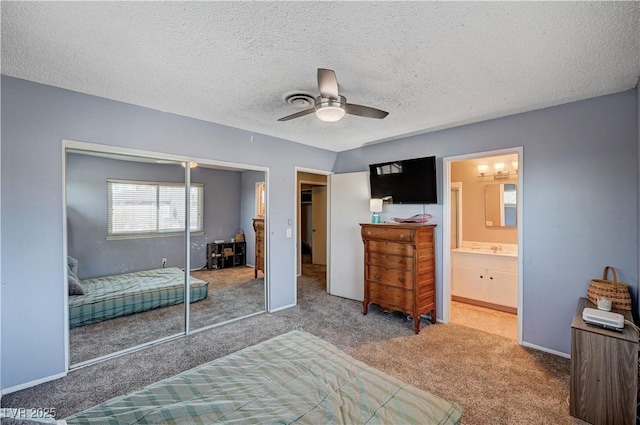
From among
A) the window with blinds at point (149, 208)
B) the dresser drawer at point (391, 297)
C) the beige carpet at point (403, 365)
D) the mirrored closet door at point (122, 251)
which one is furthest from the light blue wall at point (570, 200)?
the mirrored closet door at point (122, 251)

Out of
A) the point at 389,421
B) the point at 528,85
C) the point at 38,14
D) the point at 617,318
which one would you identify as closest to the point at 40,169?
the point at 38,14

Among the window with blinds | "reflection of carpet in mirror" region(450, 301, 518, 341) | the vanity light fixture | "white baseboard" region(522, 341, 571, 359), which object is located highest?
the vanity light fixture

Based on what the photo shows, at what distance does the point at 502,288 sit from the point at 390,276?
5.97 feet

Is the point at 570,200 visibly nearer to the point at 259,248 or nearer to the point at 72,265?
the point at 259,248

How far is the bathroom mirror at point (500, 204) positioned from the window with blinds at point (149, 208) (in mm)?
4501

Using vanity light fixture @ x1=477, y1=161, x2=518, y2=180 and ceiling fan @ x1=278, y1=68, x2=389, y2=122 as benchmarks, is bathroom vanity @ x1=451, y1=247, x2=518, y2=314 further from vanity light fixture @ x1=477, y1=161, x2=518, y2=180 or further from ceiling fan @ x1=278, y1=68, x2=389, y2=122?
ceiling fan @ x1=278, y1=68, x2=389, y2=122

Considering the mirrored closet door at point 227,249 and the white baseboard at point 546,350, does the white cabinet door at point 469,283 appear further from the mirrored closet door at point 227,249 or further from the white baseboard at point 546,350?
the mirrored closet door at point 227,249

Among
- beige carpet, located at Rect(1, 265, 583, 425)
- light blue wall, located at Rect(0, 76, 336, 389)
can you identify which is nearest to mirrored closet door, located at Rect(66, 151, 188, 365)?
light blue wall, located at Rect(0, 76, 336, 389)

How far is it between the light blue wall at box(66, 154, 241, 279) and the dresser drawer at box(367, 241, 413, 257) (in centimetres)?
198

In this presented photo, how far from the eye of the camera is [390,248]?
12.4 ft

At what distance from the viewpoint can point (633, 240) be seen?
255 centimetres

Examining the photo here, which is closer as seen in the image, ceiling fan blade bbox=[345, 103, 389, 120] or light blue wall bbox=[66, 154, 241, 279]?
ceiling fan blade bbox=[345, 103, 389, 120]

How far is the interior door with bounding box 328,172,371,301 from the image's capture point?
4680 mm

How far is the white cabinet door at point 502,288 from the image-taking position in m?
4.08
